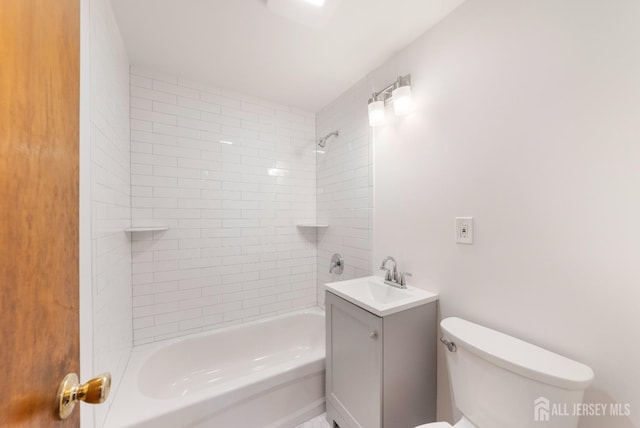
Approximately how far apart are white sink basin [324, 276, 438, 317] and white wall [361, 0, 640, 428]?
0.37ft

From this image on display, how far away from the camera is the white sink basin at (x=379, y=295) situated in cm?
117

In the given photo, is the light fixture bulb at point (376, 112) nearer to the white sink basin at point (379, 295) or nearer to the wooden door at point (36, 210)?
the white sink basin at point (379, 295)

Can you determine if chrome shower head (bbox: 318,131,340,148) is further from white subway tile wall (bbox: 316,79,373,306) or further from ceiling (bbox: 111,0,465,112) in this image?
ceiling (bbox: 111,0,465,112)

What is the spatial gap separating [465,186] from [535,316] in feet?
2.04

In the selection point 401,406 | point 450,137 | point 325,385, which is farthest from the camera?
point 325,385

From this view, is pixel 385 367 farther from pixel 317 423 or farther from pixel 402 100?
pixel 402 100

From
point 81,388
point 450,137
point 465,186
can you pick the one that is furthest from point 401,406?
point 450,137

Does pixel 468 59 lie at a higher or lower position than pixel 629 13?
higher

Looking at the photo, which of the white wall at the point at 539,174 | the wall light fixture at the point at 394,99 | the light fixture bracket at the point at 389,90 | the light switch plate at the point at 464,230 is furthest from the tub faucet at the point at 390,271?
the light fixture bracket at the point at 389,90

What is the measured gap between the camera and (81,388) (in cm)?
45

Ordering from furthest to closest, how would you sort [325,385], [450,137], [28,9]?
[325,385]
[450,137]
[28,9]

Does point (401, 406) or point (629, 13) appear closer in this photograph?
point (629, 13)

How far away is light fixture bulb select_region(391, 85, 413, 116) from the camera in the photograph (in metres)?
1.43

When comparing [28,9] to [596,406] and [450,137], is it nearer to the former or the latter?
[450,137]
